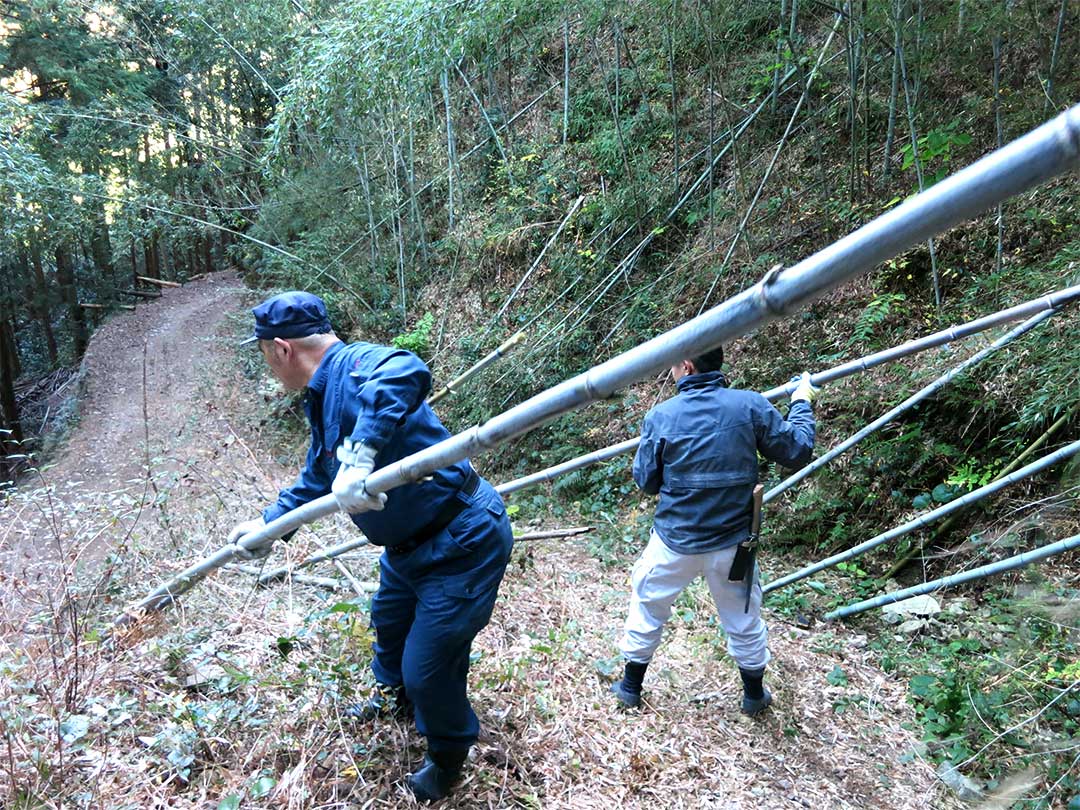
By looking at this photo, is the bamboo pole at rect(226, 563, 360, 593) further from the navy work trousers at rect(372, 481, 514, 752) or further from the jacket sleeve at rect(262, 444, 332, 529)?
the navy work trousers at rect(372, 481, 514, 752)

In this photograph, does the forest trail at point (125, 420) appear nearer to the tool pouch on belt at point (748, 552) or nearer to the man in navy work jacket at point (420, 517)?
the man in navy work jacket at point (420, 517)

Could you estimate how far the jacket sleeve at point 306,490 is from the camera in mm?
2377

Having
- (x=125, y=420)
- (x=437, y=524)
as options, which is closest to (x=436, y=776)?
(x=437, y=524)

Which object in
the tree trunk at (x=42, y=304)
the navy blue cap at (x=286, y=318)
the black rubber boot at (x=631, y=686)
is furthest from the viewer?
the tree trunk at (x=42, y=304)

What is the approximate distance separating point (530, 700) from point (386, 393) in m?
1.70

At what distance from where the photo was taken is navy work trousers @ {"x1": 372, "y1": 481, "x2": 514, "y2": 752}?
2.10 meters

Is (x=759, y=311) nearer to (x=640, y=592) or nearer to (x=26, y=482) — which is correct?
(x=640, y=592)

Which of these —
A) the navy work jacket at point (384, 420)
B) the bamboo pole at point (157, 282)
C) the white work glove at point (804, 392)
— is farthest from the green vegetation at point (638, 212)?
the bamboo pole at point (157, 282)


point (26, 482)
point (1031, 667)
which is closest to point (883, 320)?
point (1031, 667)

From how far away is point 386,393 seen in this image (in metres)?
1.91

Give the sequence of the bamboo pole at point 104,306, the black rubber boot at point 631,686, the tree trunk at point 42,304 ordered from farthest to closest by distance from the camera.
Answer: the bamboo pole at point 104,306 → the tree trunk at point 42,304 → the black rubber boot at point 631,686

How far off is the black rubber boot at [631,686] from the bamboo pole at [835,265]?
2.05 metres

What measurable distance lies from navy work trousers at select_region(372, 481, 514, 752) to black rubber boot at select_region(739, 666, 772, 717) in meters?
1.47

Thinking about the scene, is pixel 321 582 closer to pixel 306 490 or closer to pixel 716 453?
Answer: pixel 306 490
